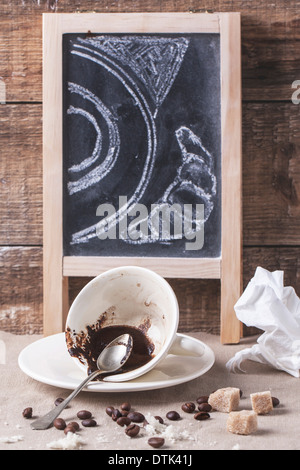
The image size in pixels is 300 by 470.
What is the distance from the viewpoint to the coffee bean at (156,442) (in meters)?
0.89

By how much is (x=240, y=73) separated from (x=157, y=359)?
2.59 feet

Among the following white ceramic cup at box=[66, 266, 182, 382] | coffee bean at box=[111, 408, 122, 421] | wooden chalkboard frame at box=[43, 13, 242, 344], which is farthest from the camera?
wooden chalkboard frame at box=[43, 13, 242, 344]

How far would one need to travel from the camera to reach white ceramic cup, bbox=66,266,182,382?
1.22m

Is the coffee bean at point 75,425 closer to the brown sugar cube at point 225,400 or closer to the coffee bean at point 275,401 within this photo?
the brown sugar cube at point 225,400

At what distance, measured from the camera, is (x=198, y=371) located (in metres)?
1.14

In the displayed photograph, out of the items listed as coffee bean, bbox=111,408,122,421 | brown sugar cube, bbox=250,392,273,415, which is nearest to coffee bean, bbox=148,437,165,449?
coffee bean, bbox=111,408,122,421

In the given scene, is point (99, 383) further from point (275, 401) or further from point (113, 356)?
point (275, 401)

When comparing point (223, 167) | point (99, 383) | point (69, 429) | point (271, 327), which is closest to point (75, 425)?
point (69, 429)

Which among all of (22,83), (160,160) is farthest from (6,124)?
(160,160)

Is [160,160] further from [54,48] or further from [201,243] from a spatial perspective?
[54,48]

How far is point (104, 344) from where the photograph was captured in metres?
1.24

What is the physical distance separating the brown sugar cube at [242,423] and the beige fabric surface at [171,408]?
0.01 metres

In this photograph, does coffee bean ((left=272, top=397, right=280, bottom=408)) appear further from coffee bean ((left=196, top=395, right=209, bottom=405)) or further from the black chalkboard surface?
the black chalkboard surface

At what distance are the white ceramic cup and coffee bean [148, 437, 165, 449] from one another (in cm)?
29
